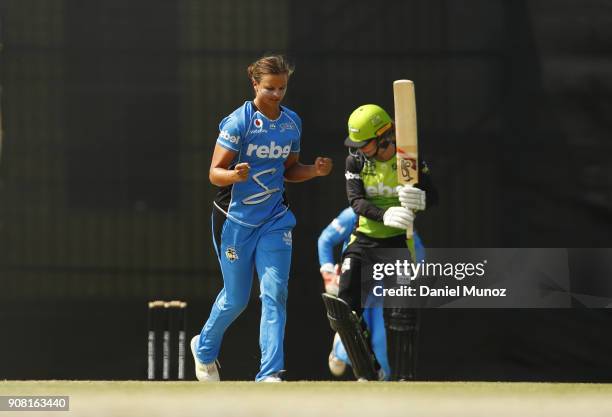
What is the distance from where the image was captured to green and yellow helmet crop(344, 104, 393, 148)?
21.9 ft

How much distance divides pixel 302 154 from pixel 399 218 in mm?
807

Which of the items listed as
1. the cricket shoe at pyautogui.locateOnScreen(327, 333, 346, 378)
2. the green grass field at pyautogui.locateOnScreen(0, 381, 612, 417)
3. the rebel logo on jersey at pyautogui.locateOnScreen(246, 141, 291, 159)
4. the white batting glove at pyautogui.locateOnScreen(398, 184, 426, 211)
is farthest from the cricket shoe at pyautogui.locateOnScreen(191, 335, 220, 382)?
the white batting glove at pyautogui.locateOnScreen(398, 184, 426, 211)

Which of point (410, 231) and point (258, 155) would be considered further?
point (410, 231)

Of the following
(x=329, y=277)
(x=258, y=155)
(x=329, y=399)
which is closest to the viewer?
(x=329, y=399)

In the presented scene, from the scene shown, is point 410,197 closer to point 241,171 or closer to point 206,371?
point 241,171

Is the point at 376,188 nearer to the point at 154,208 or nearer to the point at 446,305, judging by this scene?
the point at 446,305

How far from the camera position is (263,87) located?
6.33 metres

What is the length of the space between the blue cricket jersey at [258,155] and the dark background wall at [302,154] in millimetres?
695

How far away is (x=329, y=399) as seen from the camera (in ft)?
17.3

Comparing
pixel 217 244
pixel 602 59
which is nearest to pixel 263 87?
pixel 217 244

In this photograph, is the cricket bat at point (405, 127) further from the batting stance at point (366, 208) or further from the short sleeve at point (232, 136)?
the short sleeve at point (232, 136)

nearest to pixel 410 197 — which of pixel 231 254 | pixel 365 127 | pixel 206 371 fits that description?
pixel 365 127

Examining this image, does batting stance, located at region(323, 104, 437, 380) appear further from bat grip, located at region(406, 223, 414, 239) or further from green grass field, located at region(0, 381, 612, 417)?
green grass field, located at region(0, 381, 612, 417)

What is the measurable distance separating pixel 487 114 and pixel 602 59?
654 millimetres
